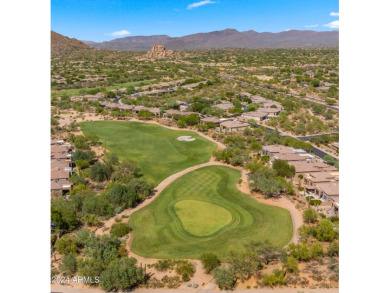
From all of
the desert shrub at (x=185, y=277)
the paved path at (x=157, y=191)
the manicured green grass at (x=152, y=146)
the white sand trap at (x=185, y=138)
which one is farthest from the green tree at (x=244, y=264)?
the white sand trap at (x=185, y=138)

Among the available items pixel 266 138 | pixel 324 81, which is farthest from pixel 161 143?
pixel 324 81

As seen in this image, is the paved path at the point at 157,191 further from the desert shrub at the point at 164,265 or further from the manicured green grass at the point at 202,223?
the desert shrub at the point at 164,265

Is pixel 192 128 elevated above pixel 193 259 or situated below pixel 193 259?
above

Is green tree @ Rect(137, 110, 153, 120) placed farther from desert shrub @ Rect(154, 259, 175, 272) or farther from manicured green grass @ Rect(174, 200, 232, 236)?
desert shrub @ Rect(154, 259, 175, 272)

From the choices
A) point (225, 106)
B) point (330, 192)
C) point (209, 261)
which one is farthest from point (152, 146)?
point (225, 106)

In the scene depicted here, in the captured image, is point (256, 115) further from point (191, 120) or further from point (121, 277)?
point (121, 277)

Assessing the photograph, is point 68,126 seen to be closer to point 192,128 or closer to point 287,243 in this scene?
point 192,128

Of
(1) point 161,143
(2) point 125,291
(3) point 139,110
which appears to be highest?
(3) point 139,110
